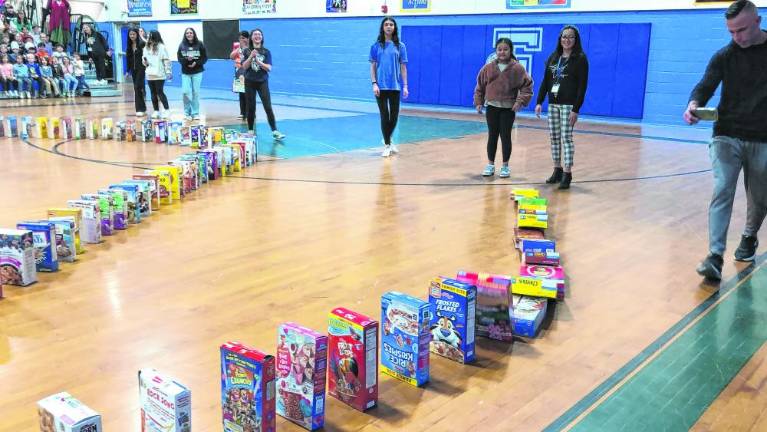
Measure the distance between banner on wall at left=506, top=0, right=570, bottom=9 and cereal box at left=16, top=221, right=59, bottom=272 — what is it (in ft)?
37.7

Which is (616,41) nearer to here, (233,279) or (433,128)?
(433,128)

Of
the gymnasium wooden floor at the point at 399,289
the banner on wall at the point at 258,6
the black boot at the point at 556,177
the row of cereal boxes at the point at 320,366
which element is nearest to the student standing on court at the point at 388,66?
the gymnasium wooden floor at the point at 399,289

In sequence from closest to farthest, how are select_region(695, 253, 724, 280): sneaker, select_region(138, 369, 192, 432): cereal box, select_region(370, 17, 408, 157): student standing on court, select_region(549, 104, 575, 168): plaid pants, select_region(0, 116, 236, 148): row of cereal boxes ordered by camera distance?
select_region(138, 369, 192, 432): cereal box
select_region(695, 253, 724, 280): sneaker
select_region(549, 104, 575, 168): plaid pants
select_region(370, 17, 408, 157): student standing on court
select_region(0, 116, 236, 148): row of cereal boxes

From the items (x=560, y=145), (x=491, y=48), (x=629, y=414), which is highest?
(x=491, y=48)

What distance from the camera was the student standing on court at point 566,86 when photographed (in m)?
6.27

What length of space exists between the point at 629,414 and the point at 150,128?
318 inches

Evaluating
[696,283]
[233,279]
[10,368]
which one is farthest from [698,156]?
[10,368]

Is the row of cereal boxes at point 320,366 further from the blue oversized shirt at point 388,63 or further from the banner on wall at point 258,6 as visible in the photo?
the banner on wall at point 258,6

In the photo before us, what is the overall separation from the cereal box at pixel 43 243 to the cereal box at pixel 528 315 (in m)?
2.65

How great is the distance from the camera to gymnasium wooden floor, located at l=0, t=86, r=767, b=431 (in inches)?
102

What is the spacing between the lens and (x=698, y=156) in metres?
8.88

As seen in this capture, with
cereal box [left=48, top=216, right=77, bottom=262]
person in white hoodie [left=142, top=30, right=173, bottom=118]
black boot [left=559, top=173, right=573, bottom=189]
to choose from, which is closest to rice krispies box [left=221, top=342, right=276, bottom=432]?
cereal box [left=48, top=216, right=77, bottom=262]

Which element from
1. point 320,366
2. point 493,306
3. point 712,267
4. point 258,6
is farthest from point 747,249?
point 258,6

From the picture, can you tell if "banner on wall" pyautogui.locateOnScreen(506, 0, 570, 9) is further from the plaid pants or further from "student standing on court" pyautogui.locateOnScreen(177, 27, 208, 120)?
the plaid pants
